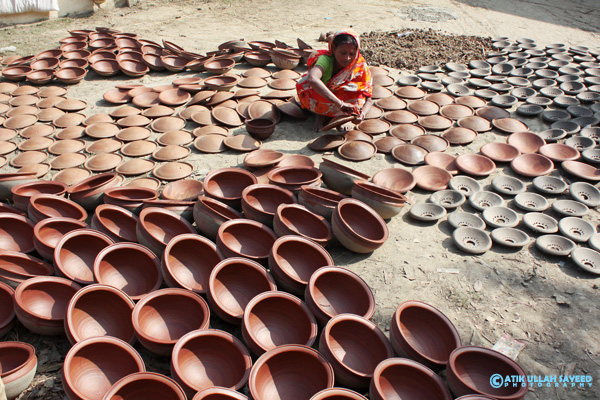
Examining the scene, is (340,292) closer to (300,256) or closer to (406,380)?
(300,256)

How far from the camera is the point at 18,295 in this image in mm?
2146

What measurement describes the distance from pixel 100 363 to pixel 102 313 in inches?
12.5

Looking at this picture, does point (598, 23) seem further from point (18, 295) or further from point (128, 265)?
point (18, 295)

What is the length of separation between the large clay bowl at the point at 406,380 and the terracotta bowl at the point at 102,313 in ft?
4.07

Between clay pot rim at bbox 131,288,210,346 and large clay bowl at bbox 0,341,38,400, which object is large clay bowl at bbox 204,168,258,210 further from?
large clay bowl at bbox 0,341,38,400

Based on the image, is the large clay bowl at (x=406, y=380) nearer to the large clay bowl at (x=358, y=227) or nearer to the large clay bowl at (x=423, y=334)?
the large clay bowl at (x=423, y=334)

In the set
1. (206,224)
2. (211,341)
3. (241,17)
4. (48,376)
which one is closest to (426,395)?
(211,341)

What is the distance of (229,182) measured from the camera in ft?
10.5

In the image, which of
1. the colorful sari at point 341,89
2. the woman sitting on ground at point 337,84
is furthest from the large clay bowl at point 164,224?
the colorful sari at point 341,89

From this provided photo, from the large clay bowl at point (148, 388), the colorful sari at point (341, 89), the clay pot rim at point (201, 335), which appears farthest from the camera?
the colorful sari at point (341, 89)

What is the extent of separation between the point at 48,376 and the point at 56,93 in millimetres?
3870

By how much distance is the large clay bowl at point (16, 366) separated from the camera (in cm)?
185

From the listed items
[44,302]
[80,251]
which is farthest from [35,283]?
[80,251]

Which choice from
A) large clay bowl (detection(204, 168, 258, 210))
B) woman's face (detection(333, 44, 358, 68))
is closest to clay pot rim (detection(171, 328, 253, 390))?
large clay bowl (detection(204, 168, 258, 210))
